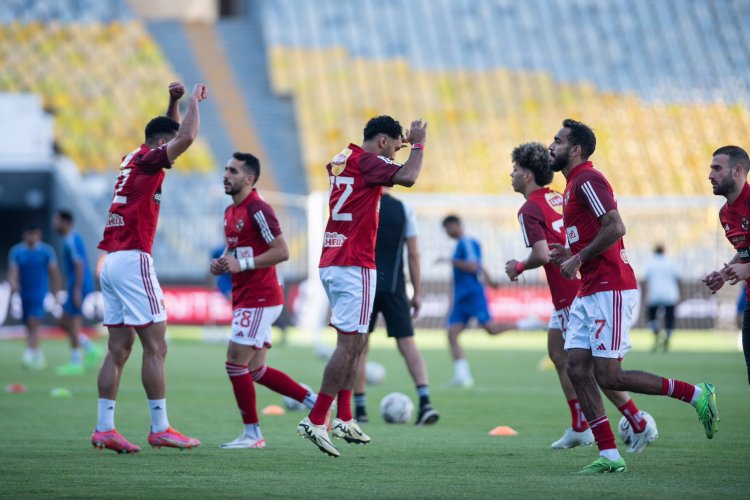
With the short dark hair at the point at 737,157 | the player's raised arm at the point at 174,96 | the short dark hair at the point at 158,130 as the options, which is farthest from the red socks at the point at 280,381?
the short dark hair at the point at 737,157

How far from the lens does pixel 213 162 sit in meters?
36.4

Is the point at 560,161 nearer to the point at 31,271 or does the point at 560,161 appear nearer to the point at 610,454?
the point at 610,454

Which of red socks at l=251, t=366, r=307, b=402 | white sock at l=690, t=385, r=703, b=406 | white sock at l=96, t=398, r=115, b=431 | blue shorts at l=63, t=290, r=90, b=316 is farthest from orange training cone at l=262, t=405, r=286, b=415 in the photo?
blue shorts at l=63, t=290, r=90, b=316

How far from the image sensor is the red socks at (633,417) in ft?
28.3

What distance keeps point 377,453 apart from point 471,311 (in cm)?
702

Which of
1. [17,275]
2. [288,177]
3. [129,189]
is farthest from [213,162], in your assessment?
[129,189]

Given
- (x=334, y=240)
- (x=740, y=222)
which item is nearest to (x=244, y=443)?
(x=334, y=240)

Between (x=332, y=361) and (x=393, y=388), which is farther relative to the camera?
(x=393, y=388)

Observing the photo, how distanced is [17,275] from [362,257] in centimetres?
1269

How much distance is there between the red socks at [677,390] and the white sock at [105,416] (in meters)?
4.00

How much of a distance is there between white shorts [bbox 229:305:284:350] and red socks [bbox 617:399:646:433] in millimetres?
2781

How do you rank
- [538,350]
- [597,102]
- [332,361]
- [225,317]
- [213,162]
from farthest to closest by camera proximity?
[597,102] < [213,162] < [225,317] < [538,350] < [332,361]

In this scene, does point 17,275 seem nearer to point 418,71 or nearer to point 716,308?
point 716,308

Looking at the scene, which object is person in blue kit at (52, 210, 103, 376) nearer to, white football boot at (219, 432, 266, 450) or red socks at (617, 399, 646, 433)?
white football boot at (219, 432, 266, 450)
